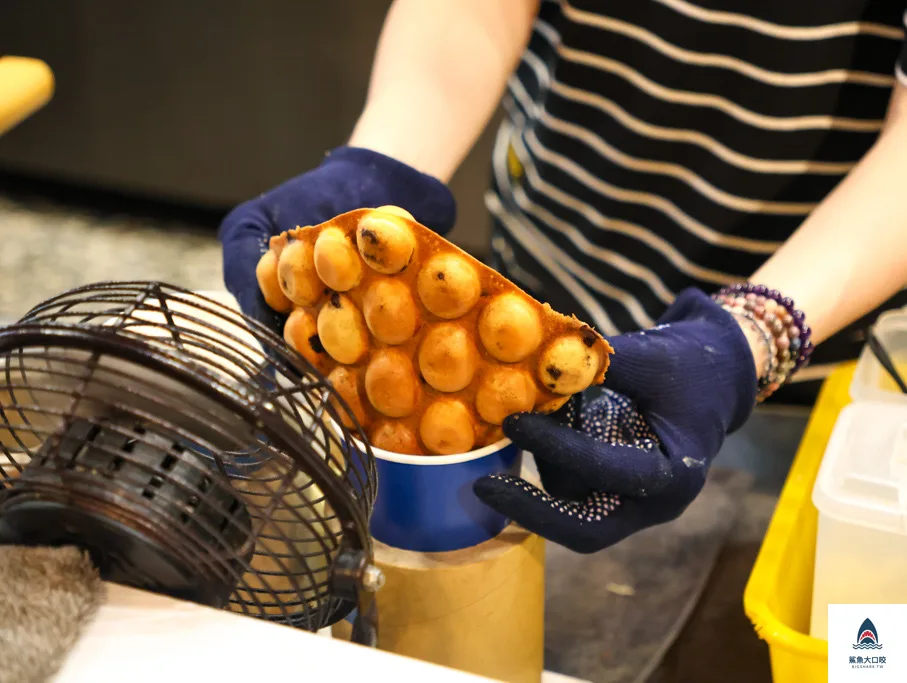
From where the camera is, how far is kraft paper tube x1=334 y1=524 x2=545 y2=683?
553mm

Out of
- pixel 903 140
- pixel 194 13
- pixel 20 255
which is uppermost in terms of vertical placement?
pixel 903 140

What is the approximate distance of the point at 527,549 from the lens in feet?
1.91

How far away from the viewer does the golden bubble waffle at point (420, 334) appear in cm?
47

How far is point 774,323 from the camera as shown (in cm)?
62

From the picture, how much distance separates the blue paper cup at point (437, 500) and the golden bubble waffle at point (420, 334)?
1 centimetres

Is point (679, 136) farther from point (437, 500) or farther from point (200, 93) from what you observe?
point (200, 93)

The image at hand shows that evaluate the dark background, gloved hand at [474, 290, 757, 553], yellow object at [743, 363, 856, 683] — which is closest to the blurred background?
the dark background

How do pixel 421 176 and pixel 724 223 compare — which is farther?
pixel 724 223

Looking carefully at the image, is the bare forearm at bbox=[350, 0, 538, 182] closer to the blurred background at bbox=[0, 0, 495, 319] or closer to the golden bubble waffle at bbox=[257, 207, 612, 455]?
the golden bubble waffle at bbox=[257, 207, 612, 455]

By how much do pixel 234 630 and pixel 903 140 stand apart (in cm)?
62

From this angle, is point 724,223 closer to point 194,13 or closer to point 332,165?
point 332,165

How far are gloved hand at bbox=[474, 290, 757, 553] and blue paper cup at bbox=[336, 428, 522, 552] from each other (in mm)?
17

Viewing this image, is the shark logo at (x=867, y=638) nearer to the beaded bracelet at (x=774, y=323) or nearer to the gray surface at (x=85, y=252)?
the beaded bracelet at (x=774, y=323)

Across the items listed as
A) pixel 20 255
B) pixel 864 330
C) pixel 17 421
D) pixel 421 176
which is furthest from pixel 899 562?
pixel 20 255
